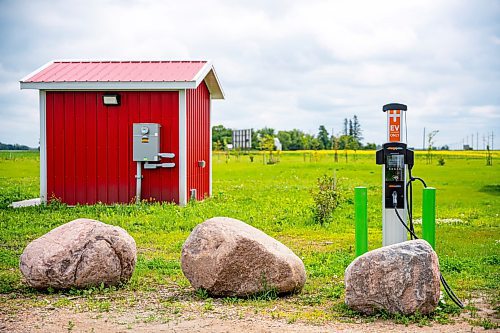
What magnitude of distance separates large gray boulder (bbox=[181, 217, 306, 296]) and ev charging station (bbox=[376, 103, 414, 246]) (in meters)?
1.57

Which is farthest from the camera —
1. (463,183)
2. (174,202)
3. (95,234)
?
(463,183)

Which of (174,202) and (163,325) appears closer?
(163,325)

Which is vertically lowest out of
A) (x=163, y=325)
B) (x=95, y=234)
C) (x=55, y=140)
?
(x=163, y=325)

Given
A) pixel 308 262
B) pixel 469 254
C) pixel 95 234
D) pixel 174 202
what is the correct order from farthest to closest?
pixel 174 202 < pixel 469 254 < pixel 308 262 < pixel 95 234

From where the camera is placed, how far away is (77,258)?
8.65 metres

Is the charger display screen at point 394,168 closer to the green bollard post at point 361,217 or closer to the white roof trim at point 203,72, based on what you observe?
the green bollard post at point 361,217

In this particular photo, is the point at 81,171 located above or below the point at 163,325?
above

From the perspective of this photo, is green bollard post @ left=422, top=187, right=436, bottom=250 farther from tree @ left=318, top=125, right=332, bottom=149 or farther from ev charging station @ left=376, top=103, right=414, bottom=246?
tree @ left=318, top=125, right=332, bottom=149

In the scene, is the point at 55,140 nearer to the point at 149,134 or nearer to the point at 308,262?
the point at 149,134

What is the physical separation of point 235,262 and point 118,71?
41.8ft

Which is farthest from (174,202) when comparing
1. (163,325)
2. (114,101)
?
(163,325)

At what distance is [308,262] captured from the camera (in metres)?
10.8

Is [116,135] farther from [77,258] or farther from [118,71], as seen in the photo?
[77,258]

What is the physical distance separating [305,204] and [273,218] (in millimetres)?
3417
